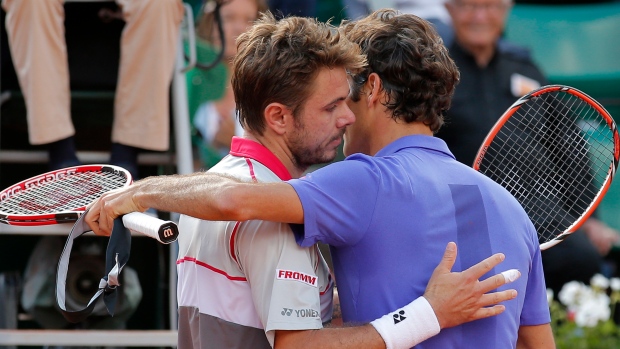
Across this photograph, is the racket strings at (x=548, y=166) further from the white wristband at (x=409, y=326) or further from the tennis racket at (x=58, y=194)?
the tennis racket at (x=58, y=194)

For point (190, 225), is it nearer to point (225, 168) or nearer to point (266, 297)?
point (225, 168)

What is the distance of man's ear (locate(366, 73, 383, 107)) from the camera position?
2.42 m

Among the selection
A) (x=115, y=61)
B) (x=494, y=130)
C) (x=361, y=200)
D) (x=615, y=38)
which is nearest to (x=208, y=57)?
(x=115, y=61)

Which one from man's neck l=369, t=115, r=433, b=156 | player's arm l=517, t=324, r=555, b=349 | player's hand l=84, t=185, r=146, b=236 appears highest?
man's neck l=369, t=115, r=433, b=156

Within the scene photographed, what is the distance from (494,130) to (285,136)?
30.7 inches

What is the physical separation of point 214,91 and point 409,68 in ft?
9.92

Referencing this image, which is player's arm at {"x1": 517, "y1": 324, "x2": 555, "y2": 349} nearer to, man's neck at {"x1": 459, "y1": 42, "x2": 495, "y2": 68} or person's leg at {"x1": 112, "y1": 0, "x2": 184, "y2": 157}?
person's leg at {"x1": 112, "y1": 0, "x2": 184, "y2": 157}

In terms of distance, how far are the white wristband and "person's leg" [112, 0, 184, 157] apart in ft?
6.30

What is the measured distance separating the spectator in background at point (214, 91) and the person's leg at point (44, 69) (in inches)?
48.6

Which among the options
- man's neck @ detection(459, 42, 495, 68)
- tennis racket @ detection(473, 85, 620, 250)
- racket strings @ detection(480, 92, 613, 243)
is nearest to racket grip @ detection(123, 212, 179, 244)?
tennis racket @ detection(473, 85, 620, 250)

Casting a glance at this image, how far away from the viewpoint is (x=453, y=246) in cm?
222

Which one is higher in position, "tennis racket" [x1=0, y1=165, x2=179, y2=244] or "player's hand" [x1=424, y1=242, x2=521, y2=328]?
"player's hand" [x1=424, y1=242, x2=521, y2=328]

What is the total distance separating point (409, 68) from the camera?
7.84ft

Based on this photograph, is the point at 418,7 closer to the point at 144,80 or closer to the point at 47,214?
the point at 144,80
